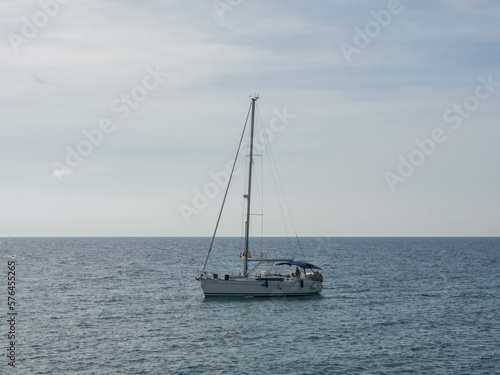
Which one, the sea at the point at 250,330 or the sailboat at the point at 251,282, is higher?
the sailboat at the point at 251,282

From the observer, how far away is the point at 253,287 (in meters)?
Answer: 61.5

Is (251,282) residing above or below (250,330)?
above

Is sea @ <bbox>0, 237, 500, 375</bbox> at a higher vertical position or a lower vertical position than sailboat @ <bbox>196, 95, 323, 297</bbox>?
lower

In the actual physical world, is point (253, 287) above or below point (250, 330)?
above

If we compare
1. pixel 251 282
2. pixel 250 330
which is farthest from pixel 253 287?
pixel 250 330

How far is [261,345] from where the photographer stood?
138 feet

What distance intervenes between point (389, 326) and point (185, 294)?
2987 centimetres

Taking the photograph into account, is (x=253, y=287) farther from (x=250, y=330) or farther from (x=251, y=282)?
(x=250, y=330)

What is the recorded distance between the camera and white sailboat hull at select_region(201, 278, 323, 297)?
6103cm

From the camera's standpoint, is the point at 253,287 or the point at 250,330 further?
the point at 253,287

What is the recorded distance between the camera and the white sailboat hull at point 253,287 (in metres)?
61.0

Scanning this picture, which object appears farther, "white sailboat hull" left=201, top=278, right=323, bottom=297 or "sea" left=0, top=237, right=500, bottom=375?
"white sailboat hull" left=201, top=278, right=323, bottom=297

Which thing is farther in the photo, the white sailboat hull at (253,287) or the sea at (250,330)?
the white sailboat hull at (253,287)

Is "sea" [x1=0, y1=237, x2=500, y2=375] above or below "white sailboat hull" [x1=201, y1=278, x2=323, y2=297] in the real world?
below
